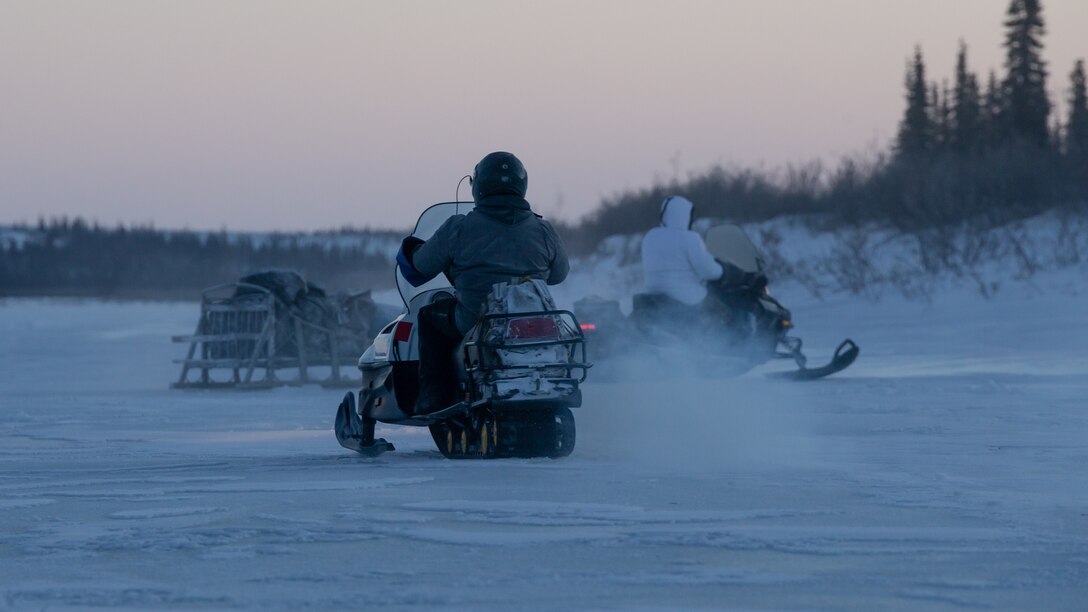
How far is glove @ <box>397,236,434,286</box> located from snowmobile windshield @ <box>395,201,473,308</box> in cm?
24

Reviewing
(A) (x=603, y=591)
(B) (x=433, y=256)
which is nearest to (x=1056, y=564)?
(A) (x=603, y=591)

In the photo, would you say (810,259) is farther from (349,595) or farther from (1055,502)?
(349,595)

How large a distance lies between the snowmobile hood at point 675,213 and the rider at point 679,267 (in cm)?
18

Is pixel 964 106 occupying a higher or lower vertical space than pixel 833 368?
higher

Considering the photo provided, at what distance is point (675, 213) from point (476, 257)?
22.4 feet

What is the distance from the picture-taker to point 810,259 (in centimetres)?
3089

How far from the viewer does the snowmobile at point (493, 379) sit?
738 centimetres

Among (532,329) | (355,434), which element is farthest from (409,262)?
(355,434)

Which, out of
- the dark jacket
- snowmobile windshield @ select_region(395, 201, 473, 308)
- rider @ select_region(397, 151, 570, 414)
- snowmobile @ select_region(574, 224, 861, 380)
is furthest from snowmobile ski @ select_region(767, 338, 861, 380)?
the dark jacket

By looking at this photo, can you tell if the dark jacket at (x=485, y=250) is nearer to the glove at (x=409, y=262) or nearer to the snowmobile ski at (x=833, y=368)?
the glove at (x=409, y=262)

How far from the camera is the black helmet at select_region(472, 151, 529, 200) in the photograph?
7699 mm

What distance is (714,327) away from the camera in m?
14.1

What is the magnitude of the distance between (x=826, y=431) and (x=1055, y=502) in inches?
140

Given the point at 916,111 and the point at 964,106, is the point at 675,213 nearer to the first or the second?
the point at 964,106
